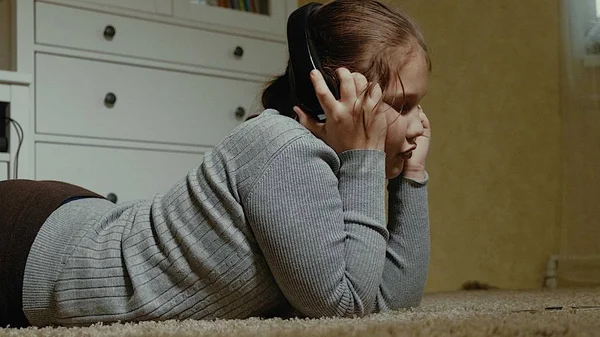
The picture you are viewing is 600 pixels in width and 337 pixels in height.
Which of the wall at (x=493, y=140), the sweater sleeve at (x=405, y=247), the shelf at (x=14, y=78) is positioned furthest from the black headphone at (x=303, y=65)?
the wall at (x=493, y=140)

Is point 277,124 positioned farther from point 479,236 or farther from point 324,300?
point 479,236

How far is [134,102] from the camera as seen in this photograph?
232cm

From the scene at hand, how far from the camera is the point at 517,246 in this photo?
7.91 feet

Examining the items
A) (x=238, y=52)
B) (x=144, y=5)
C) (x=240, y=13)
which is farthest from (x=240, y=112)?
(x=144, y=5)

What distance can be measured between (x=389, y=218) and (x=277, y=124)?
0.26m

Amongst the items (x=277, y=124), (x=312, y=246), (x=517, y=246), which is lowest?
(x=517, y=246)

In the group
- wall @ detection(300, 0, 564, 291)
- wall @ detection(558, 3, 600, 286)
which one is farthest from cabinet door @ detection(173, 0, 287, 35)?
wall @ detection(558, 3, 600, 286)

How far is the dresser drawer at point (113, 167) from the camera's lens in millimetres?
2131

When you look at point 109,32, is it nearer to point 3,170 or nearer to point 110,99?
point 110,99

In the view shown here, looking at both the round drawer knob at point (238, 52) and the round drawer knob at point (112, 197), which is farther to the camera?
the round drawer knob at point (238, 52)

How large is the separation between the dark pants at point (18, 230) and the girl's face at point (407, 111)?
1.44 ft

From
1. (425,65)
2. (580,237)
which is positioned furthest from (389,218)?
(580,237)

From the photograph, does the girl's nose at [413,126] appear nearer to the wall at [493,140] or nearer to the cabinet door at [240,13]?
the wall at [493,140]

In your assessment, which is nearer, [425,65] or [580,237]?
[425,65]
